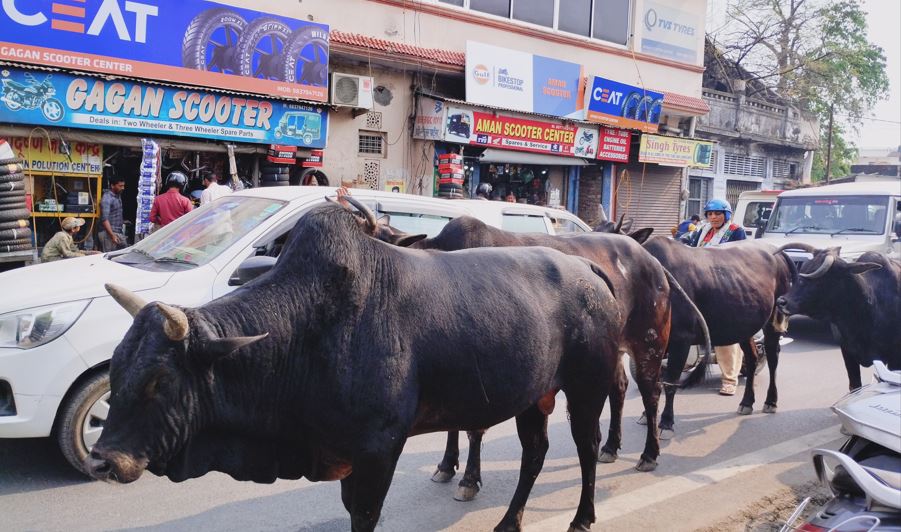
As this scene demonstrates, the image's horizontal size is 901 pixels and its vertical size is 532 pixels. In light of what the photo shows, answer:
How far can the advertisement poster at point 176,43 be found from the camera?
991 centimetres

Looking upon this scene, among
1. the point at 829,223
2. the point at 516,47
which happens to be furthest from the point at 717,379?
the point at 516,47

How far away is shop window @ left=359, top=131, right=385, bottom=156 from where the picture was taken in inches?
566

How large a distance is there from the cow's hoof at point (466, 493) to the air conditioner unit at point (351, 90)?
9.65 meters

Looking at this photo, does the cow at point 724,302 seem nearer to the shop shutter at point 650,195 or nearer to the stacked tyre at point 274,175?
the stacked tyre at point 274,175

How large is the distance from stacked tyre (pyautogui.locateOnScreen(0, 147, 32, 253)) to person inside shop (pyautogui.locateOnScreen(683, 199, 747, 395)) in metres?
7.92

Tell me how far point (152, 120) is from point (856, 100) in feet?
92.5

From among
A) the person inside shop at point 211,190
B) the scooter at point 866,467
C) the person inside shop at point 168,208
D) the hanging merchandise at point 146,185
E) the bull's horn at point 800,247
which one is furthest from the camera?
the person inside shop at point 211,190

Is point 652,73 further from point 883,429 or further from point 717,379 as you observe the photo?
point 883,429

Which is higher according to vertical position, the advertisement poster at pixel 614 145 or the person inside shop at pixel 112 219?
the advertisement poster at pixel 614 145

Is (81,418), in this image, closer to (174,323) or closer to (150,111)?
(174,323)

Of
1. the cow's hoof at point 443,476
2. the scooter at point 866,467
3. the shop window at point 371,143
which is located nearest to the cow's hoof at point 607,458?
the cow's hoof at point 443,476

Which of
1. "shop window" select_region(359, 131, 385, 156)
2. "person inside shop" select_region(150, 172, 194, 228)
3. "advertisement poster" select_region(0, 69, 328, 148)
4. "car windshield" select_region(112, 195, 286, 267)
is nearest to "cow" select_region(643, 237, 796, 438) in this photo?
"car windshield" select_region(112, 195, 286, 267)

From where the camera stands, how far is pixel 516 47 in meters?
16.2

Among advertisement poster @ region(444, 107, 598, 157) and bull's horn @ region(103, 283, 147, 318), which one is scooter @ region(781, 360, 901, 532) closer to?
bull's horn @ region(103, 283, 147, 318)
